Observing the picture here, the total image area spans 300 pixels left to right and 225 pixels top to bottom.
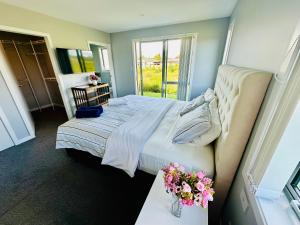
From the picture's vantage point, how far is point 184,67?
144 inches

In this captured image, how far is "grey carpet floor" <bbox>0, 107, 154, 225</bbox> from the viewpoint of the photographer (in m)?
1.31

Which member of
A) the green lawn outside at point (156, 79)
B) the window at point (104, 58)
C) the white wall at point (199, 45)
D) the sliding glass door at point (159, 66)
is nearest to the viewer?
the white wall at point (199, 45)

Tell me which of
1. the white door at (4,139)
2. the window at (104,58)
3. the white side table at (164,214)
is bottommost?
the white door at (4,139)

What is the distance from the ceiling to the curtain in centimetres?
53

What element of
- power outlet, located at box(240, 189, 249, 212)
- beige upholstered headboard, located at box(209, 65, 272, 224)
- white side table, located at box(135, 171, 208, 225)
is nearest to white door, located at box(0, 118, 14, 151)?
white side table, located at box(135, 171, 208, 225)

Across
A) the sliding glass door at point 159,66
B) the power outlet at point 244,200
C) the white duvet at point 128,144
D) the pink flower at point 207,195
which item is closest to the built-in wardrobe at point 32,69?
the sliding glass door at point 159,66

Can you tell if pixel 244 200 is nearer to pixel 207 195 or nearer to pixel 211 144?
pixel 207 195

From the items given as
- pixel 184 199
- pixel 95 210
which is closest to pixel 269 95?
pixel 184 199

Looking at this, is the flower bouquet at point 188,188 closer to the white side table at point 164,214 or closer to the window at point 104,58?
the white side table at point 164,214

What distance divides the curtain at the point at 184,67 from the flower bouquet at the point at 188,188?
3.35 m

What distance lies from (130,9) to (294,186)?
3149 mm

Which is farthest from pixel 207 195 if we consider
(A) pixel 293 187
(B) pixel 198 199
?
(A) pixel 293 187

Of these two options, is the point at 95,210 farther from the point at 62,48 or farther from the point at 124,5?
the point at 62,48

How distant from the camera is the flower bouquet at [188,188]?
68cm
